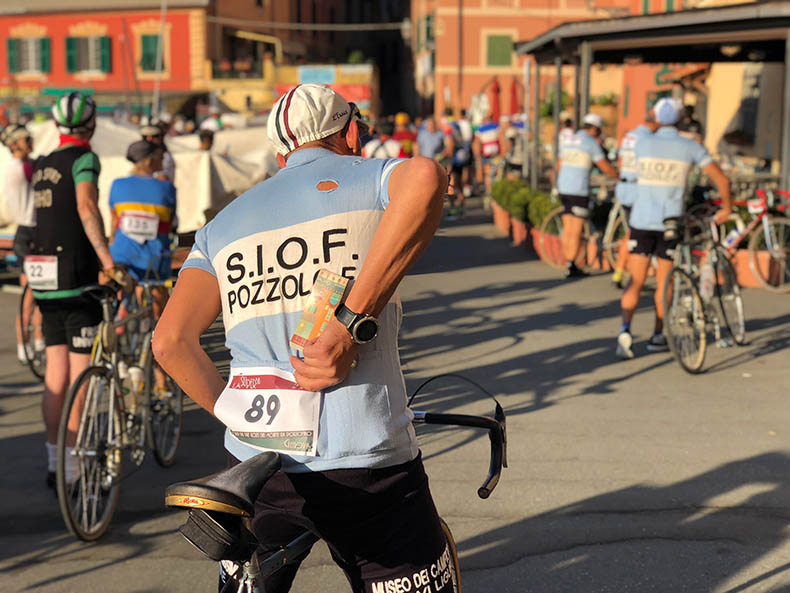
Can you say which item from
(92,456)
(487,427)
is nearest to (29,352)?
(92,456)

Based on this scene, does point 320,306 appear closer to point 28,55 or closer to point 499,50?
point 499,50

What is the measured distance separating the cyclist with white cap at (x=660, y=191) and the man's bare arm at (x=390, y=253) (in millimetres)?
6211

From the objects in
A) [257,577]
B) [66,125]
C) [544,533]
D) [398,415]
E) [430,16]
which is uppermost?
[430,16]

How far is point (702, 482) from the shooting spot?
18.7 ft

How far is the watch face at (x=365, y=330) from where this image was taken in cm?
240

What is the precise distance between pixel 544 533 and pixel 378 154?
10119 mm

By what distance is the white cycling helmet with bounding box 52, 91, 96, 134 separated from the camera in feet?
18.5

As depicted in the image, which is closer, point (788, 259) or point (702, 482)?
point (702, 482)

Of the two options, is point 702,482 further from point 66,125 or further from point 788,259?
point 788,259

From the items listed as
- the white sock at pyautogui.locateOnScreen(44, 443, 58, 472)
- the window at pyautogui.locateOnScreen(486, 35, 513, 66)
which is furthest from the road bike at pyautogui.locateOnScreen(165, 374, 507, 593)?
the window at pyautogui.locateOnScreen(486, 35, 513, 66)

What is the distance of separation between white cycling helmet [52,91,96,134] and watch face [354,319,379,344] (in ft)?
12.2

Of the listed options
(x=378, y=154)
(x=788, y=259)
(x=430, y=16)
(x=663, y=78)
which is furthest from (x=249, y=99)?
(x=788, y=259)

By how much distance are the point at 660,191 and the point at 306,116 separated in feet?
20.8

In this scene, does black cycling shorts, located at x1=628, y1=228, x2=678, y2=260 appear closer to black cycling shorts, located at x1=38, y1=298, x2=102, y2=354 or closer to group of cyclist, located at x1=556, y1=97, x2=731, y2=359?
group of cyclist, located at x1=556, y1=97, x2=731, y2=359
